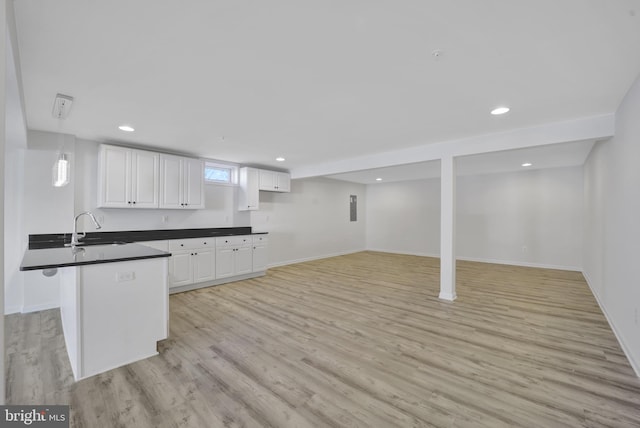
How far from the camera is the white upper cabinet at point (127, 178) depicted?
3.98m

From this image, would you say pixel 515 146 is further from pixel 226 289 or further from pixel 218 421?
pixel 226 289

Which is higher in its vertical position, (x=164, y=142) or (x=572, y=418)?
(x=164, y=142)

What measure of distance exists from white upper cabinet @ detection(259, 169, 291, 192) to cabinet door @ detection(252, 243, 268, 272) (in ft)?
4.26

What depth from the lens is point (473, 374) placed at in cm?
221

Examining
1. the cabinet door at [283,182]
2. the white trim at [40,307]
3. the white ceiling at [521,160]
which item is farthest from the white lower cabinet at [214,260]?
the white ceiling at [521,160]

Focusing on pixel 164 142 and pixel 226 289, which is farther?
pixel 226 289

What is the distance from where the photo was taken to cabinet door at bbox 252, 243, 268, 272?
5535 mm

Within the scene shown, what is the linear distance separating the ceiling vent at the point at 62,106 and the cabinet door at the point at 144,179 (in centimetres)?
115

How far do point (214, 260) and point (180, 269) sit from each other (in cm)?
59

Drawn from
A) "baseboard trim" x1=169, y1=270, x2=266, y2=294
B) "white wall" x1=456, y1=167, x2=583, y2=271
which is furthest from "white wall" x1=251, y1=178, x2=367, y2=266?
"white wall" x1=456, y1=167, x2=583, y2=271

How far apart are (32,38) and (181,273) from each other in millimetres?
3452

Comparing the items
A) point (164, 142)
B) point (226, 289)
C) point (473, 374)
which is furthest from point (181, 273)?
point (473, 374)

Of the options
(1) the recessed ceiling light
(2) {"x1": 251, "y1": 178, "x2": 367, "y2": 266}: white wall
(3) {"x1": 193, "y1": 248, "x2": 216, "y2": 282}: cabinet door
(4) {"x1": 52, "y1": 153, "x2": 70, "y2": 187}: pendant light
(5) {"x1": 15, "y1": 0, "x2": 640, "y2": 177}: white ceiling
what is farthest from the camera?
(2) {"x1": 251, "y1": 178, "x2": 367, "y2": 266}: white wall

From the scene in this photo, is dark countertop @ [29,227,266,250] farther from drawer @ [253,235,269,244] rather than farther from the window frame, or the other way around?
the window frame
